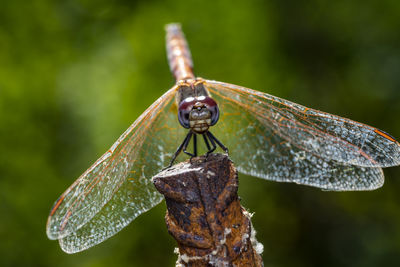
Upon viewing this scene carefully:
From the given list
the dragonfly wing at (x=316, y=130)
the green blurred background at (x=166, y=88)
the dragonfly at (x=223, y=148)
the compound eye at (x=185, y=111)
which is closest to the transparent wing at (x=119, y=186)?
the dragonfly at (x=223, y=148)

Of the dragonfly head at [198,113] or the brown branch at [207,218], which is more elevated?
the dragonfly head at [198,113]

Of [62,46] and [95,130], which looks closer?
[95,130]

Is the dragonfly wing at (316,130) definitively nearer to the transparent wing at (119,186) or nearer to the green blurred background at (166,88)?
the transparent wing at (119,186)

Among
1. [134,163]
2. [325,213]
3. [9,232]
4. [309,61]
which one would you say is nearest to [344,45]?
[309,61]

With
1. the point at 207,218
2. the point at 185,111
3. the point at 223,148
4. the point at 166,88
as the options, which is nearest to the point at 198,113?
the point at 185,111

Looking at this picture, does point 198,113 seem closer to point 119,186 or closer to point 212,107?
point 212,107

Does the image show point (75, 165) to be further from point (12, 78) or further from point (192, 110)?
point (192, 110)
